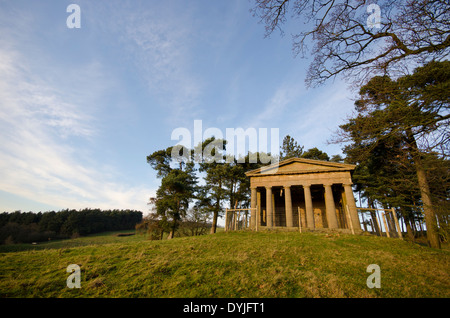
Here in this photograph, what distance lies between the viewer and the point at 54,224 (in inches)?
1714

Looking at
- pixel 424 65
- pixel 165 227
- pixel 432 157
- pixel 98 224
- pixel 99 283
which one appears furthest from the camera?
pixel 98 224

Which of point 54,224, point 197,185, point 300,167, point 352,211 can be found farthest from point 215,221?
point 54,224

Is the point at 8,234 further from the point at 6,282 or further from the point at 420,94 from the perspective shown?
the point at 420,94

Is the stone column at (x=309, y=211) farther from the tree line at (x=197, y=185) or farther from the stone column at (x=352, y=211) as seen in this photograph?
the tree line at (x=197, y=185)

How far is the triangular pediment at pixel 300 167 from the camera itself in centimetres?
1743

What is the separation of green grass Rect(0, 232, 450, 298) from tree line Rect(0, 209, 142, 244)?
43.5 m

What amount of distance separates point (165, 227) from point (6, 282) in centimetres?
1793

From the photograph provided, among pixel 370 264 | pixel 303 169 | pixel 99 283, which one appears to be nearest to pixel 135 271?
pixel 99 283

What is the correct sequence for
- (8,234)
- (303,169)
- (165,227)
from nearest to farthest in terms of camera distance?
1. (303,169)
2. (165,227)
3. (8,234)

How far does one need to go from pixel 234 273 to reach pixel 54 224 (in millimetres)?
57218

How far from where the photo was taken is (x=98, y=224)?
49312 millimetres

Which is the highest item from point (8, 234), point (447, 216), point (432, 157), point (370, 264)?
point (432, 157)

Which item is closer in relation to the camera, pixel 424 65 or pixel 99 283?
pixel 99 283

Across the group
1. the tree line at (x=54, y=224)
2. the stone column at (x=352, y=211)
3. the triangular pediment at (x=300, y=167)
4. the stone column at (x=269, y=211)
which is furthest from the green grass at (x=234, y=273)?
the tree line at (x=54, y=224)
